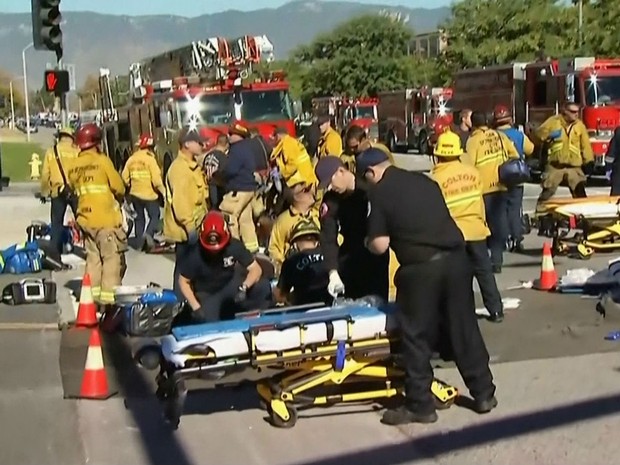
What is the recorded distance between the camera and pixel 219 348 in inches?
278

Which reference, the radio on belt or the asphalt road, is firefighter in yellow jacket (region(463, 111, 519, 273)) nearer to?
the asphalt road

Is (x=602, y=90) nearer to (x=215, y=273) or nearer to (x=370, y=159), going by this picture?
(x=215, y=273)

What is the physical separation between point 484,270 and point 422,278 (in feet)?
9.41

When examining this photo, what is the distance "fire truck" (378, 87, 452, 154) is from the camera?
141 ft

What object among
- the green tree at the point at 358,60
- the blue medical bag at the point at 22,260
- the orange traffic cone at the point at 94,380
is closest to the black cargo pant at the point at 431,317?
the orange traffic cone at the point at 94,380

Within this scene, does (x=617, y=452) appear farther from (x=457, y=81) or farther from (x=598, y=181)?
(x=457, y=81)

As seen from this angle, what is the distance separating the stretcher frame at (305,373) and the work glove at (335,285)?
47 cm

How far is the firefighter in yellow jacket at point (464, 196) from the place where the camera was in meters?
8.77

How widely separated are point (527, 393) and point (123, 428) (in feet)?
8.78

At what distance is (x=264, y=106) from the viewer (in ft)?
75.2

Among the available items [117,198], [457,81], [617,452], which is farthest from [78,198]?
[457,81]

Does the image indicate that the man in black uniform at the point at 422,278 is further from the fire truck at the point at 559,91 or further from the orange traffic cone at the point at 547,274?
the fire truck at the point at 559,91

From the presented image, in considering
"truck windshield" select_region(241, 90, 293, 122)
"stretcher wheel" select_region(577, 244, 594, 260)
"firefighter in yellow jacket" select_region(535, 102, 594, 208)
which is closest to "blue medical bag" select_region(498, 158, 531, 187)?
"stretcher wheel" select_region(577, 244, 594, 260)

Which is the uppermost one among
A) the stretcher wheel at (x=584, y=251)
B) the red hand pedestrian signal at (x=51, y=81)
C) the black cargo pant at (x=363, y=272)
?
the red hand pedestrian signal at (x=51, y=81)
